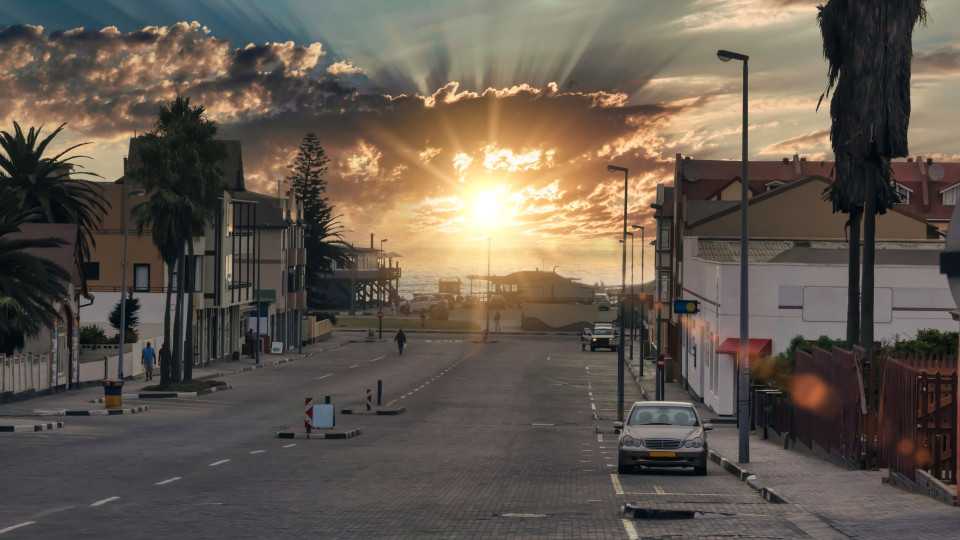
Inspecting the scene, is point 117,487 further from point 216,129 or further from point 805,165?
point 805,165

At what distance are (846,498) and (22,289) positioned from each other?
3456 cm

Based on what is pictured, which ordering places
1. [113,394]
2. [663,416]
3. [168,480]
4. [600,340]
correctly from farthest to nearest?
[600,340] → [113,394] → [663,416] → [168,480]

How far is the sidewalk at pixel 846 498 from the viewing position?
16.6 m

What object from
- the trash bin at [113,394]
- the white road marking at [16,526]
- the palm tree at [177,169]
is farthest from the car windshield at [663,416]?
the palm tree at [177,169]

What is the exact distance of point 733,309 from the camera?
48688mm

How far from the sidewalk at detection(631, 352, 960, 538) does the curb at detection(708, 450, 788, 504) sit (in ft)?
0.18

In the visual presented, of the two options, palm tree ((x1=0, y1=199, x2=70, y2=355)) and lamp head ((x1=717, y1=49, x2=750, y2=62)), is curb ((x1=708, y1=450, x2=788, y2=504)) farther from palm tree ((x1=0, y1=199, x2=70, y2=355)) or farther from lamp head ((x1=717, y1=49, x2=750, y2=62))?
palm tree ((x1=0, y1=199, x2=70, y2=355))

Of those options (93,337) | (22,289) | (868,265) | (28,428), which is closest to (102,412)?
(22,289)

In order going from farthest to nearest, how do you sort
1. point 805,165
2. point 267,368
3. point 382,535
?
point 805,165 < point 267,368 < point 382,535

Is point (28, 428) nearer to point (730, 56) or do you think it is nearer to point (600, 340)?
point (730, 56)

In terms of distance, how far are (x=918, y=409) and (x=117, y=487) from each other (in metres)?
14.4

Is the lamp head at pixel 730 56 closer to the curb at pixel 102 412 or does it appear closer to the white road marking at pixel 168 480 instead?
the white road marking at pixel 168 480

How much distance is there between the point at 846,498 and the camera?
67.1 feet

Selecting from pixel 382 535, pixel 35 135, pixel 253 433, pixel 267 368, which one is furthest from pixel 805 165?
pixel 382 535
